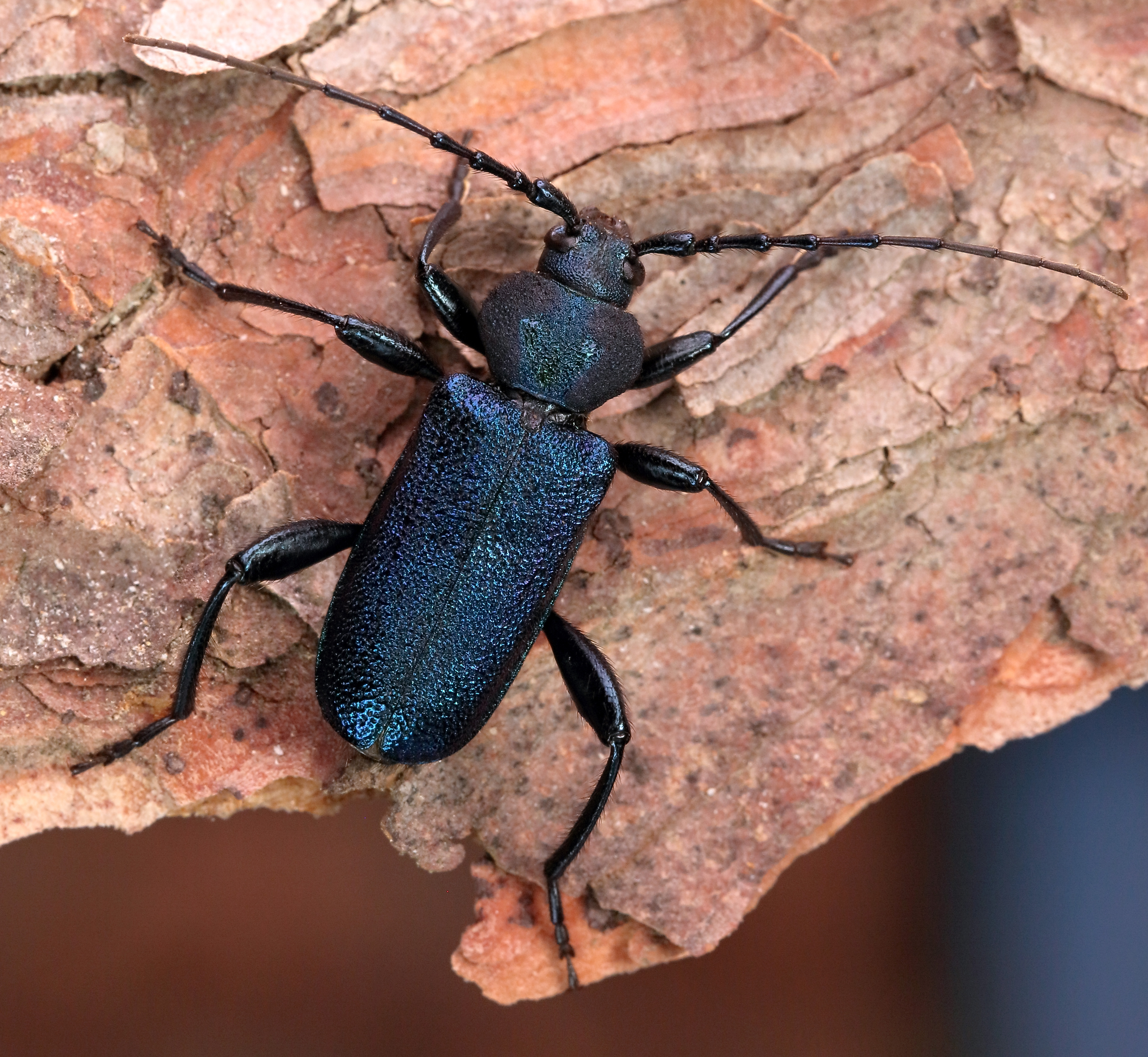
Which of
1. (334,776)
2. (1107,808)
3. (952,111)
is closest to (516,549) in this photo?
(334,776)

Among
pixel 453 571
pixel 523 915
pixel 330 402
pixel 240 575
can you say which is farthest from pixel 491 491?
pixel 523 915

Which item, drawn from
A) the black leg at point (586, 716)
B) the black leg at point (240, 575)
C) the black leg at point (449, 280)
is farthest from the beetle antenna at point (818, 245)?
the black leg at point (240, 575)

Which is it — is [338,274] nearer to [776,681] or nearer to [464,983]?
[776,681]

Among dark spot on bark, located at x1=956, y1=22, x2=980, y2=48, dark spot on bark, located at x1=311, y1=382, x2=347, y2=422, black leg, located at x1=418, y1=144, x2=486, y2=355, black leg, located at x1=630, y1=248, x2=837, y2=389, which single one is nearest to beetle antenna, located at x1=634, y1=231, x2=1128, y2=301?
black leg, located at x1=630, y1=248, x2=837, y2=389

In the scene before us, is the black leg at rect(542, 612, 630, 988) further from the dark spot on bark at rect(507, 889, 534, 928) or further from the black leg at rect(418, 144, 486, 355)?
the black leg at rect(418, 144, 486, 355)

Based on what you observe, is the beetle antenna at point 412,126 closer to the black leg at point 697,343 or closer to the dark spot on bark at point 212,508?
the black leg at point 697,343

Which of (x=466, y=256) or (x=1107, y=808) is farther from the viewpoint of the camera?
(x=1107, y=808)
